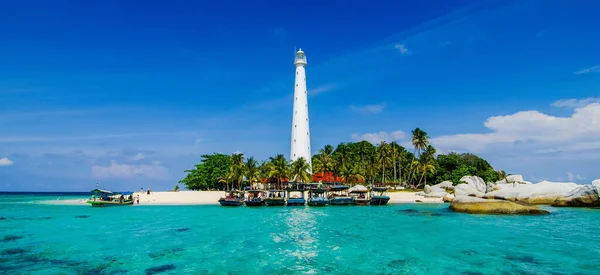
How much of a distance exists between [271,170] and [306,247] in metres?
46.3

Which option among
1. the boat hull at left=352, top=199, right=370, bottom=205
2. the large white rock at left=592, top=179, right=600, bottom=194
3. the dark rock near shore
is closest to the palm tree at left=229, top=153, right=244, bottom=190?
the boat hull at left=352, top=199, right=370, bottom=205

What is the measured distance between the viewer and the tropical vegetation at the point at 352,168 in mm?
72250

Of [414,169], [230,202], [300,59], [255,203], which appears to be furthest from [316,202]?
[414,169]

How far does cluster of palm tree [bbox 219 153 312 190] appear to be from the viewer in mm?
67375

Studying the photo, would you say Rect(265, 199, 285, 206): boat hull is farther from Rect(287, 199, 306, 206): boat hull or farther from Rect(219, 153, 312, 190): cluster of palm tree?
Rect(219, 153, 312, 190): cluster of palm tree

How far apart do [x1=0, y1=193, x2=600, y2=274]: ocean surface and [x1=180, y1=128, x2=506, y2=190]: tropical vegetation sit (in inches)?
1424

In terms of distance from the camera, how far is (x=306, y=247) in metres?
23.1

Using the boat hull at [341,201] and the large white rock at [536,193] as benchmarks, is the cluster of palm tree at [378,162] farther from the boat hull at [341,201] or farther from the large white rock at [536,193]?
the large white rock at [536,193]

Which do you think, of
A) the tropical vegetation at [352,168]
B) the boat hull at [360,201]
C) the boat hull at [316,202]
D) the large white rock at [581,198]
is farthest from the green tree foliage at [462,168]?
the boat hull at [316,202]

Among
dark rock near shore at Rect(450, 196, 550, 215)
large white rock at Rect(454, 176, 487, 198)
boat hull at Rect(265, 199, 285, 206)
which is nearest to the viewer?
dark rock near shore at Rect(450, 196, 550, 215)

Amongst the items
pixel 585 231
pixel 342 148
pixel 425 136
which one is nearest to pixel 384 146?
pixel 425 136

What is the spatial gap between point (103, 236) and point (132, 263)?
1140cm

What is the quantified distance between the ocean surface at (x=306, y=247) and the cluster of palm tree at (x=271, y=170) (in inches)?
1223

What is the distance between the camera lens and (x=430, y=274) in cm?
1655
